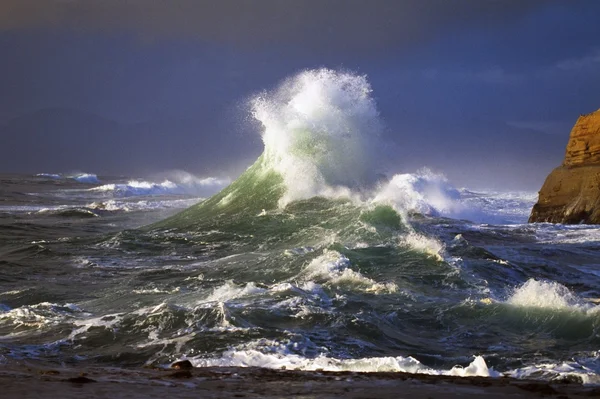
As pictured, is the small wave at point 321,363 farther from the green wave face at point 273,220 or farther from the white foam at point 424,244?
the green wave face at point 273,220

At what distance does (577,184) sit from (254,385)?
67.2ft

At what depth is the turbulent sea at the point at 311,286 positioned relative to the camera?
7.15 meters

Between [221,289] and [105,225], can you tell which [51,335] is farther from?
[105,225]

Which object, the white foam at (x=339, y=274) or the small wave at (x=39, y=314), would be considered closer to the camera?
the small wave at (x=39, y=314)

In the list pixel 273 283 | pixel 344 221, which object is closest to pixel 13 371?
pixel 273 283

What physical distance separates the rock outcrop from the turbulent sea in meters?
1.38

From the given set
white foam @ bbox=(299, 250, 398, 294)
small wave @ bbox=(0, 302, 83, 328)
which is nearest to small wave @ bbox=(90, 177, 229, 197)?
white foam @ bbox=(299, 250, 398, 294)

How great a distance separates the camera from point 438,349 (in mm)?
7465

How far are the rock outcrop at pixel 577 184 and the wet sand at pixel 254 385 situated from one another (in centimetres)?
1871

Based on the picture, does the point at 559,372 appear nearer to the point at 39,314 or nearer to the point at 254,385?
the point at 254,385

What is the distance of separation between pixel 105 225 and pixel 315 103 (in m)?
8.06

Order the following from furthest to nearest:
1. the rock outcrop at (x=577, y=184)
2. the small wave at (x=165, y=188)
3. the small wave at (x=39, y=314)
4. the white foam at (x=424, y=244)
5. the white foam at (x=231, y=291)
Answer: the small wave at (x=165, y=188) < the rock outcrop at (x=577, y=184) < the white foam at (x=424, y=244) < the white foam at (x=231, y=291) < the small wave at (x=39, y=314)

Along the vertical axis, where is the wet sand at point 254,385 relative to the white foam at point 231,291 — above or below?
below

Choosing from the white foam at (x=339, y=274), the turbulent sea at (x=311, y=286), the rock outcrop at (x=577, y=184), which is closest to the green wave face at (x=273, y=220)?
the turbulent sea at (x=311, y=286)
